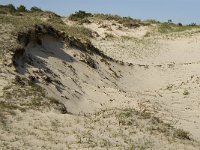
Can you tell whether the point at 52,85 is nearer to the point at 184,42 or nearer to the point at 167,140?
the point at 167,140

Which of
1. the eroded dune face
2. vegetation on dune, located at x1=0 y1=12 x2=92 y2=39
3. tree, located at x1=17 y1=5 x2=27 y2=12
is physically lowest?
the eroded dune face

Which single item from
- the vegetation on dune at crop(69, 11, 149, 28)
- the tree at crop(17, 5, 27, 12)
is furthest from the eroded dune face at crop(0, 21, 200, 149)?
the tree at crop(17, 5, 27, 12)

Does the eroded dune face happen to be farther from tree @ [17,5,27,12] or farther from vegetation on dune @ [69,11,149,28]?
tree @ [17,5,27,12]

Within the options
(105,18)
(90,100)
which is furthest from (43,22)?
(105,18)

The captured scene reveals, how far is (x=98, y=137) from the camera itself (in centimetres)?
1265

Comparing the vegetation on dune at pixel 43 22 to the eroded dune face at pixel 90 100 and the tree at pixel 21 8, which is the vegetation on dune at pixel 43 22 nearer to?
the eroded dune face at pixel 90 100

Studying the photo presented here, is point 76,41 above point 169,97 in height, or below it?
above

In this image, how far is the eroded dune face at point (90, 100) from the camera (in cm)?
1263

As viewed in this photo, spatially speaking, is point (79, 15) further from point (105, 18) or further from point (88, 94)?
point (88, 94)

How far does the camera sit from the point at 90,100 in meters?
19.1

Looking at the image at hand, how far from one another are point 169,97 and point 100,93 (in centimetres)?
487

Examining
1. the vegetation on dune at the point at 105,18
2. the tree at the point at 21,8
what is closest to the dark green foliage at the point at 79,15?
the vegetation on dune at the point at 105,18

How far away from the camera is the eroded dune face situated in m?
12.6

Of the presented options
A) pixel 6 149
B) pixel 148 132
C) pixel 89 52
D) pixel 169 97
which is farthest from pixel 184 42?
pixel 6 149
